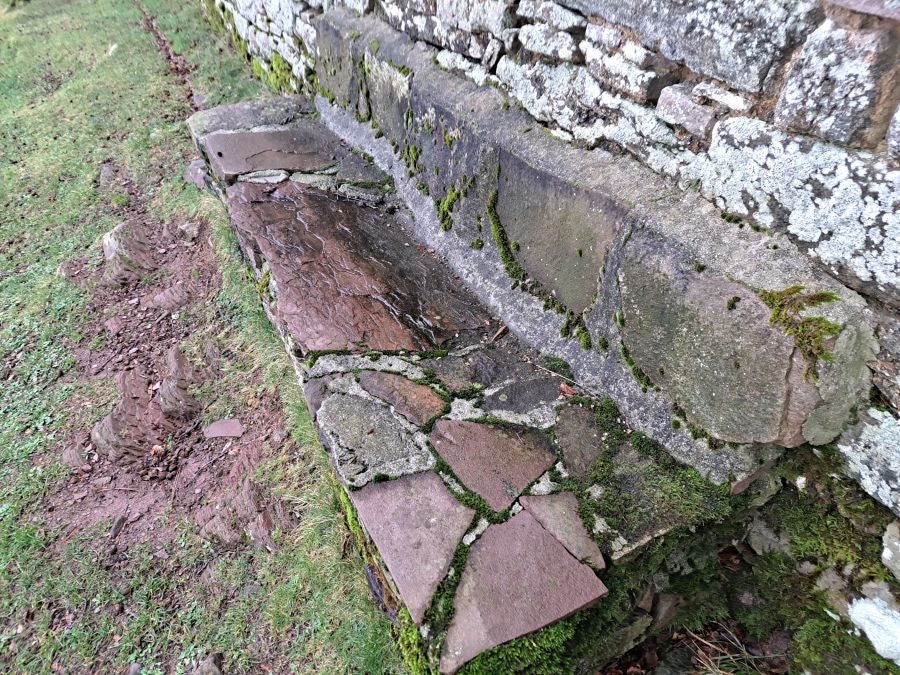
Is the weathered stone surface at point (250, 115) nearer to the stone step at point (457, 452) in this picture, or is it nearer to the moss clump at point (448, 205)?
the stone step at point (457, 452)

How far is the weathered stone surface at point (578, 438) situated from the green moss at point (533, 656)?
47 centimetres

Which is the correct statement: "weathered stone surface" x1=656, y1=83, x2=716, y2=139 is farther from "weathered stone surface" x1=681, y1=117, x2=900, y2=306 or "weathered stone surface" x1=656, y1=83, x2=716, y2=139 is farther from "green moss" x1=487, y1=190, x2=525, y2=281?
"green moss" x1=487, y1=190, x2=525, y2=281

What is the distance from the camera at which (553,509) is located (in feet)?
5.61

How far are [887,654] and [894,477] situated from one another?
54 centimetres

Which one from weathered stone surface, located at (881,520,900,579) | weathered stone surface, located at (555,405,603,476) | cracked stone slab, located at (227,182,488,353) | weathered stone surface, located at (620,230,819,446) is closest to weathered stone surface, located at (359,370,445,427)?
cracked stone slab, located at (227,182,488,353)

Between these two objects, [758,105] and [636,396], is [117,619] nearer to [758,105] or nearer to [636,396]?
[636,396]

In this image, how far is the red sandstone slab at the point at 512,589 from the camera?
146 centimetres

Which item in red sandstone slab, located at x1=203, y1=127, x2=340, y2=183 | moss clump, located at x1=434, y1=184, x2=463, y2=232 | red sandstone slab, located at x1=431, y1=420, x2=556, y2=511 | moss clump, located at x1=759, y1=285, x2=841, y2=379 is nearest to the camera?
moss clump, located at x1=759, y1=285, x2=841, y2=379

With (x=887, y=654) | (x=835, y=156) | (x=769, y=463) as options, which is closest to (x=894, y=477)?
(x=769, y=463)

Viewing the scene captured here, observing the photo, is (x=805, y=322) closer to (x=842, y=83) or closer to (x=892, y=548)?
(x=842, y=83)

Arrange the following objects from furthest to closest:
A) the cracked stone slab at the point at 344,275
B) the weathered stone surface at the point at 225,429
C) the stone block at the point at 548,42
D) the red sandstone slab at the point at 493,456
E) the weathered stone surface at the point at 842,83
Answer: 1. the weathered stone surface at the point at 225,429
2. the cracked stone slab at the point at 344,275
3. the stone block at the point at 548,42
4. the red sandstone slab at the point at 493,456
5. the weathered stone surface at the point at 842,83

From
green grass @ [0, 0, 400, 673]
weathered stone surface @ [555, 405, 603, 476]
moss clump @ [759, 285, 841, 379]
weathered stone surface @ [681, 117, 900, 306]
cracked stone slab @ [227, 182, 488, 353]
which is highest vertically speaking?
weathered stone surface @ [681, 117, 900, 306]

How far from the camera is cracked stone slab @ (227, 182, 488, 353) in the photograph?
2.35 meters

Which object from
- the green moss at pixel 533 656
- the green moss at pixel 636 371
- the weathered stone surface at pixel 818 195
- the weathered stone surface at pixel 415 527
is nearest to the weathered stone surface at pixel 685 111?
the weathered stone surface at pixel 818 195
